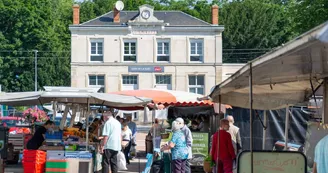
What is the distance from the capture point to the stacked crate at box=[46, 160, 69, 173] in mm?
15586

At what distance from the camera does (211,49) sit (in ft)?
187

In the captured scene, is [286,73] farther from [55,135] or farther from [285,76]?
[55,135]

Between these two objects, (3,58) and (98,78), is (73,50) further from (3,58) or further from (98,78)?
(3,58)

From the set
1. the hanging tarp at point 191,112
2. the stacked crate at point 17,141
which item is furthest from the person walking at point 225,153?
the stacked crate at point 17,141

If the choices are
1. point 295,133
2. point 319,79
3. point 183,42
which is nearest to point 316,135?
point 319,79

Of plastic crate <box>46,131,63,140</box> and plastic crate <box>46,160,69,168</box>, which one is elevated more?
plastic crate <box>46,131,63,140</box>

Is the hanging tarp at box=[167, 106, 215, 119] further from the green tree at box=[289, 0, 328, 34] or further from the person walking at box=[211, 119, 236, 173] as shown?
the person walking at box=[211, 119, 236, 173]

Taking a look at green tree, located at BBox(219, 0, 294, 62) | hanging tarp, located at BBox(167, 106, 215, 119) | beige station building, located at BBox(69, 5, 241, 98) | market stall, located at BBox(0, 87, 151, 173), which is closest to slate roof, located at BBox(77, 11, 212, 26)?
beige station building, located at BBox(69, 5, 241, 98)

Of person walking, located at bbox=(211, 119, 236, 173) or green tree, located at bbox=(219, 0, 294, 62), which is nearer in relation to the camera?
person walking, located at bbox=(211, 119, 236, 173)

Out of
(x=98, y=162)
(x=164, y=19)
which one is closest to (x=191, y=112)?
(x=98, y=162)

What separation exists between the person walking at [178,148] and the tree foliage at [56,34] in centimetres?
5042

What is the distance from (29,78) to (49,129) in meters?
53.4

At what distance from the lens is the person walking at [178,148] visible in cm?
1440

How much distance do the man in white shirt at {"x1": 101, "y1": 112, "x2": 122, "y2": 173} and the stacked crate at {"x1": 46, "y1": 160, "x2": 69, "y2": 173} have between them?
42.4 inches
